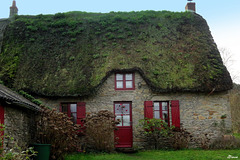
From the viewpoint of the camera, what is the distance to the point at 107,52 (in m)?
12.5

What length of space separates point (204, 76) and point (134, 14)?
5.31m

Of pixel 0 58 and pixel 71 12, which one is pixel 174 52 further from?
pixel 0 58

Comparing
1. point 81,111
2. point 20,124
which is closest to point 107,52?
point 81,111

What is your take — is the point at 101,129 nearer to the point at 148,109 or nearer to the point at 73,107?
the point at 73,107

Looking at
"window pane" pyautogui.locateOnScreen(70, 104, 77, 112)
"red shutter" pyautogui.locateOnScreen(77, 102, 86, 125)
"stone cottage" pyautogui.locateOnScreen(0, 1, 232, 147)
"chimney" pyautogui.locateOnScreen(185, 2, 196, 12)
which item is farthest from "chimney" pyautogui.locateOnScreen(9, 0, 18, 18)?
"chimney" pyautogui.locateOnScreen(185, 2, 196, 12)

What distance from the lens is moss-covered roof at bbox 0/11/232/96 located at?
37.3ft

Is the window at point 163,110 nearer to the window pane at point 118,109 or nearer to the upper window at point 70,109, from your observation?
the window pane at point 118,109

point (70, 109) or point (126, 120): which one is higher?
point (70, 109)

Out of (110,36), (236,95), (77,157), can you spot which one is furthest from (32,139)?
(236,95)

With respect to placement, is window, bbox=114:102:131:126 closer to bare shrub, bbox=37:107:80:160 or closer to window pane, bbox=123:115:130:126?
window pane, bbox=123:115:130:126

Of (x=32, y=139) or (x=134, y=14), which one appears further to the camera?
(x=134, y=14)

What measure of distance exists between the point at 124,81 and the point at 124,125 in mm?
1789

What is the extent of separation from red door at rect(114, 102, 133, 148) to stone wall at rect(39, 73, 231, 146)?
0.22 metres

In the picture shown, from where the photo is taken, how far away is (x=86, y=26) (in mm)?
13984
